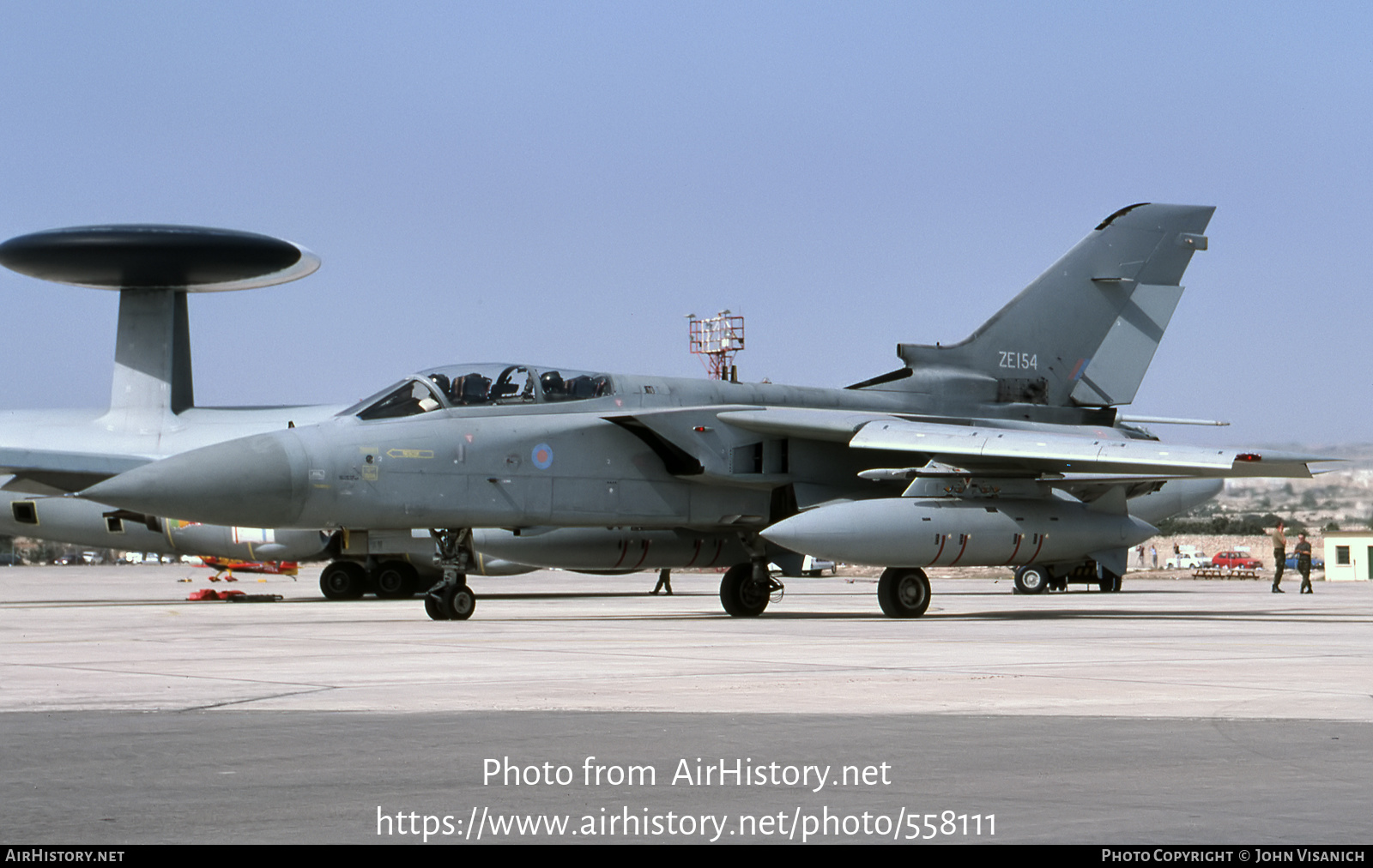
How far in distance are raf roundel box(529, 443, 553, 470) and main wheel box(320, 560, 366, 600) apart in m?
11.6

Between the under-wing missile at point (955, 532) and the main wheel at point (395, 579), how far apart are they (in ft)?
39.9

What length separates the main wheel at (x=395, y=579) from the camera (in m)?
26.6

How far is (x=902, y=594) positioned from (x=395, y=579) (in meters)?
12.0

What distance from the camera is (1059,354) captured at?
67.9 ft

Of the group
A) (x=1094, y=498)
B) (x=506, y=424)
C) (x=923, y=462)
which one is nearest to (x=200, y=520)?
(x=506, y=424)

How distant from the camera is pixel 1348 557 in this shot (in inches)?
1801

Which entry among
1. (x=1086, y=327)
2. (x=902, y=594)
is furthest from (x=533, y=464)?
(x=1086, y=327)

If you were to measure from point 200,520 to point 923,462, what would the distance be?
843 cm

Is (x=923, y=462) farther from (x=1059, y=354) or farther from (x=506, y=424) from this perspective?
(x=506, y=424)

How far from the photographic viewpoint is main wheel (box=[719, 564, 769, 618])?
1823 centimetres

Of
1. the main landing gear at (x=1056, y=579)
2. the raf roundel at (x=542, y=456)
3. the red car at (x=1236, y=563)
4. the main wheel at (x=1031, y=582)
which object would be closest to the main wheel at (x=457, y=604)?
the raf roundel at (x=542, y=456)

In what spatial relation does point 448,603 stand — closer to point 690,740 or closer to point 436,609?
point 436,609

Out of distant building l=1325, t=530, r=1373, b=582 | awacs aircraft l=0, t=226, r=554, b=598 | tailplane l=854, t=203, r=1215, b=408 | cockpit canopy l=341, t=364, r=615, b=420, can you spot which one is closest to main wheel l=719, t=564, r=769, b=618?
cockpit canopy l=341, t=364, r=615, b=420

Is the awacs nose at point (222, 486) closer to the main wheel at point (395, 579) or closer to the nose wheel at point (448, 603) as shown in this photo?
the nose wheel at point (448, 603)
